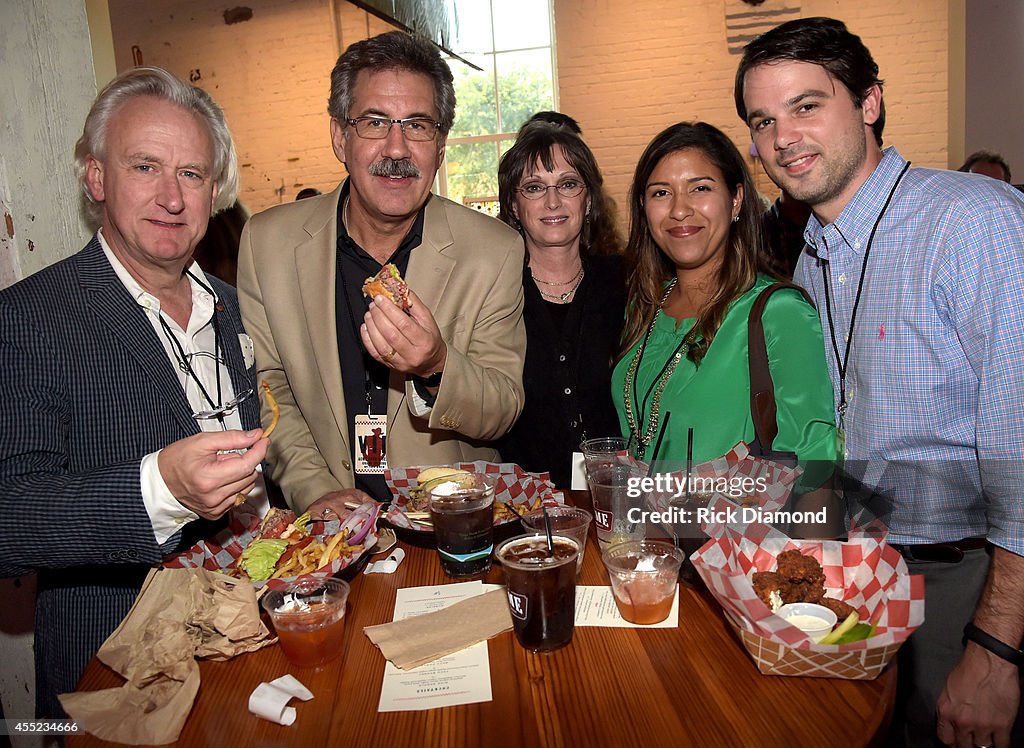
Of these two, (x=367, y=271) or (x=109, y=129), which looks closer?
(x=109, y=129)

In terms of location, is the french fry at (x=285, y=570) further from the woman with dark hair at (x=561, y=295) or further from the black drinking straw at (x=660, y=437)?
the woman with dark hair at (x=561, y=295)

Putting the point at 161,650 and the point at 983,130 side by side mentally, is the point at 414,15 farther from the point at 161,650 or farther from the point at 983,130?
the point at 983,130

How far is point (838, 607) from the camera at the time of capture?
1.28 metres

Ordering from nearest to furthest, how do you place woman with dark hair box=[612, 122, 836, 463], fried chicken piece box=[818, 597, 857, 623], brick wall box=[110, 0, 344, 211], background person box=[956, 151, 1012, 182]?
fried chicken piece box=[818, 597, 857, 623]
woman with dark hair box=[612, 122, 836, 463]
background person box=[956, 151, 1012, 182]
brick wall box=[110, 0, 344, 211]

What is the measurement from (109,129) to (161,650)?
4.61ft

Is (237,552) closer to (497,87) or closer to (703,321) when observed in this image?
(703,321)

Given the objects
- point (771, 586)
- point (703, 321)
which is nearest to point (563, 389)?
point (703, 321)

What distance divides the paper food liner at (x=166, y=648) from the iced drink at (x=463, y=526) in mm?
414

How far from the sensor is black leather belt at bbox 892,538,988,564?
1.86 meters

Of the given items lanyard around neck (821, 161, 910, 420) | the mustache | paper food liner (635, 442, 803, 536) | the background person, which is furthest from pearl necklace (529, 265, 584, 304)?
the background person

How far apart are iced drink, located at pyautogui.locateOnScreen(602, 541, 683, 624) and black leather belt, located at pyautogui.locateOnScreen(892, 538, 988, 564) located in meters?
0.84

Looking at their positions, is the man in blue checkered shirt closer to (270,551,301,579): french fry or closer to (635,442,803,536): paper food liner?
(635,442,803,536): paper food liner

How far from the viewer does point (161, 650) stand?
49.9 inches

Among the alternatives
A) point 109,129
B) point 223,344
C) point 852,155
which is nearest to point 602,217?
point 852,155
